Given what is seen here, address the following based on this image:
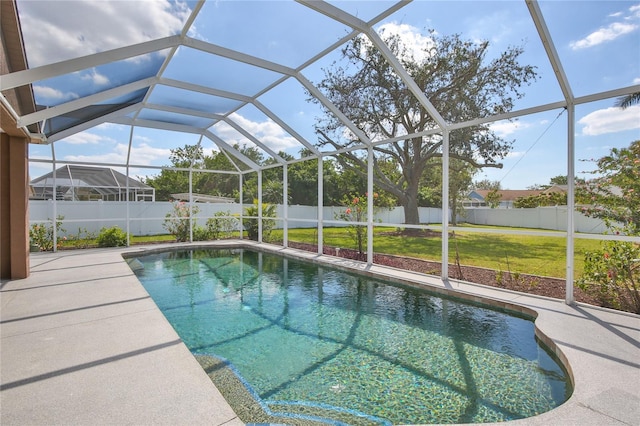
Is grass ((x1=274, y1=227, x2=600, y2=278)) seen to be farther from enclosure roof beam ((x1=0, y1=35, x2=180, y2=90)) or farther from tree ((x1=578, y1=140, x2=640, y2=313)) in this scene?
enclosure roof beam ((x1=0, y1=35, x2=180, y2=90))

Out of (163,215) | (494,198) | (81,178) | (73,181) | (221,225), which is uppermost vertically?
(81,178)

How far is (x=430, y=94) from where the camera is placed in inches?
466

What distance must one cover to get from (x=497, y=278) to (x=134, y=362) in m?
→ 5.82

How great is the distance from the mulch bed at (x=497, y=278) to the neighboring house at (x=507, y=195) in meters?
2.13

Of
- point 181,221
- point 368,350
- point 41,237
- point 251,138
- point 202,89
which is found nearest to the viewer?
point 368,350

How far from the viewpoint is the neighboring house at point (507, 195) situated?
23.5 ft

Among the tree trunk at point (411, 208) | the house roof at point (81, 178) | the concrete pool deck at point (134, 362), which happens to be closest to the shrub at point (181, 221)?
the house roof at point (81, 178)

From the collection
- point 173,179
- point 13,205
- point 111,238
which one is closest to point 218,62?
point 13,205

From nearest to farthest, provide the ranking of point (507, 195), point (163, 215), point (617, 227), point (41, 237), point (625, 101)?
point (625, 101), point (617, 227), point (507, 195), point (41, 237), point (163, 215)

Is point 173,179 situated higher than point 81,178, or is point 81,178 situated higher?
point 173,179

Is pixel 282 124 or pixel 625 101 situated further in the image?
pixel 282 124

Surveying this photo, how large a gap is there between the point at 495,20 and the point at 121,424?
683cm

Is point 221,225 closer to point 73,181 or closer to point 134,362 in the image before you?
point 73,181

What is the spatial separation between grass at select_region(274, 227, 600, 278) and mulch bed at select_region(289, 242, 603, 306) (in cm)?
43
